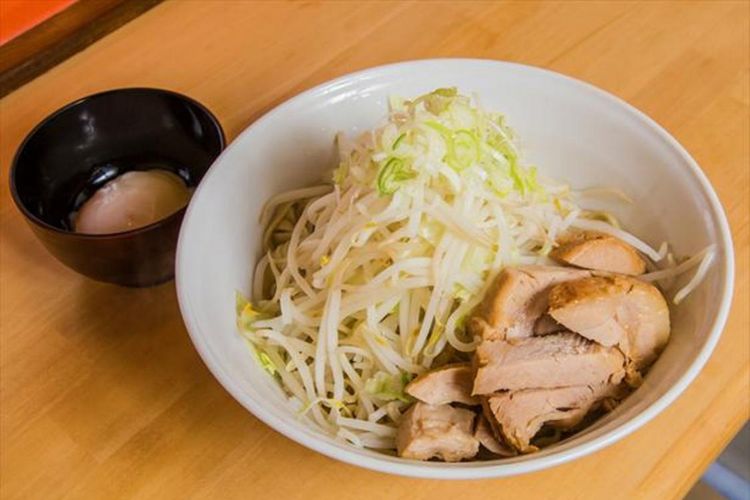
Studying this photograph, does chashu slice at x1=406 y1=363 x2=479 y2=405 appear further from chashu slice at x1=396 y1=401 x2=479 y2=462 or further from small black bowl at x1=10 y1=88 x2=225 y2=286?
small black bowl at x1=10 y1=88 x2=225 y2=286

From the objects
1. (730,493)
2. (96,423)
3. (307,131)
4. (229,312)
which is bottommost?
(730,493)

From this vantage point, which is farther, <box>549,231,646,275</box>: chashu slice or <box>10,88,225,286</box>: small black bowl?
<box>10,88,225,286</box>: small black bowl

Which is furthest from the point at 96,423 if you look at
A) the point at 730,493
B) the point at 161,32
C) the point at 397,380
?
the point at 730,493

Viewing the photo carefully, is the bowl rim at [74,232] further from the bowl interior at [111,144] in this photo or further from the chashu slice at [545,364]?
the chashu slice at [545,364]

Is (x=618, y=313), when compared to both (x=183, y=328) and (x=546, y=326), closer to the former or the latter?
(x=546, y=326)

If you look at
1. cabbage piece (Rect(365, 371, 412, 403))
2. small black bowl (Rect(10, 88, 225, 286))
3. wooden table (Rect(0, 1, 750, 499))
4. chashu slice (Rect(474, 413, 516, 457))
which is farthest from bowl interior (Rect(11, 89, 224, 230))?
chashu slice (Rect(474, 413, 516, 457))

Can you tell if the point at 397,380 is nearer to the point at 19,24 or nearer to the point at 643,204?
the point at 643,204

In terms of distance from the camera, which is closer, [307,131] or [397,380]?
[397,380]

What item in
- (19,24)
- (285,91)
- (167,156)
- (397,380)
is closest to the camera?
(397,380)
